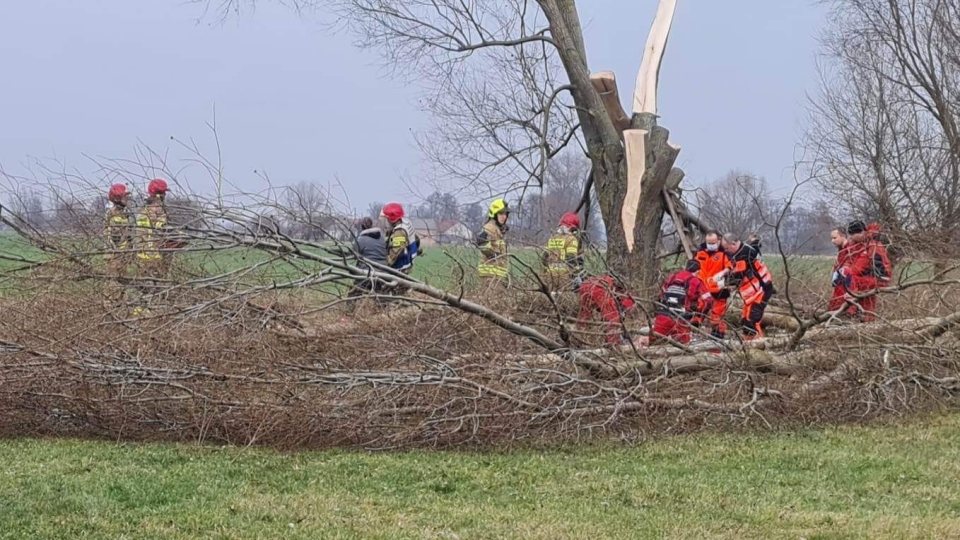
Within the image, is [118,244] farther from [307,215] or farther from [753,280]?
[753,280]

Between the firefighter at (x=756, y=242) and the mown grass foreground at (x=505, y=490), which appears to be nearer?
the mown grass foreground at (x=505, y=490)

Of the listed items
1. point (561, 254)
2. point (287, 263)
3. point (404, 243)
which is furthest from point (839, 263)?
point (287, 263)

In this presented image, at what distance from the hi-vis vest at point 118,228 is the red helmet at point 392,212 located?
352 cm

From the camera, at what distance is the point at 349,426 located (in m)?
5.42

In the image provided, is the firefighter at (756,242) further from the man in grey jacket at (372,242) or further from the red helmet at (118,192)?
the red helmet at (118,192)

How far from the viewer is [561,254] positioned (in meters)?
6.98

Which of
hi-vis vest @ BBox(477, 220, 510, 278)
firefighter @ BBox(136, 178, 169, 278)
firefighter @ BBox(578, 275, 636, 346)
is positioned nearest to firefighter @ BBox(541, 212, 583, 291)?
firefighter @ BBox(578, 275, 636, 346)

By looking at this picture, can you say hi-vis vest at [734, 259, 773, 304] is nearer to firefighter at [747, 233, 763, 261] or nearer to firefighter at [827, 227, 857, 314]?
firefighter at [747, 233, 763, 261]

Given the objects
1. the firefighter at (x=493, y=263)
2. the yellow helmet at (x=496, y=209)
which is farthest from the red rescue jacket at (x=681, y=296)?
the yellow helmet at (x=496, y=209)

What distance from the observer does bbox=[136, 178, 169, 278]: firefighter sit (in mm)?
5586

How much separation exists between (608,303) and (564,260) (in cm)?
61

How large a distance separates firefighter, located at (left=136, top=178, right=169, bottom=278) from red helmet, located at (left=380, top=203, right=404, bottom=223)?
3418 millimetres

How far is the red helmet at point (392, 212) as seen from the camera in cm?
904

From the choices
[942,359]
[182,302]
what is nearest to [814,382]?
[942,359]
